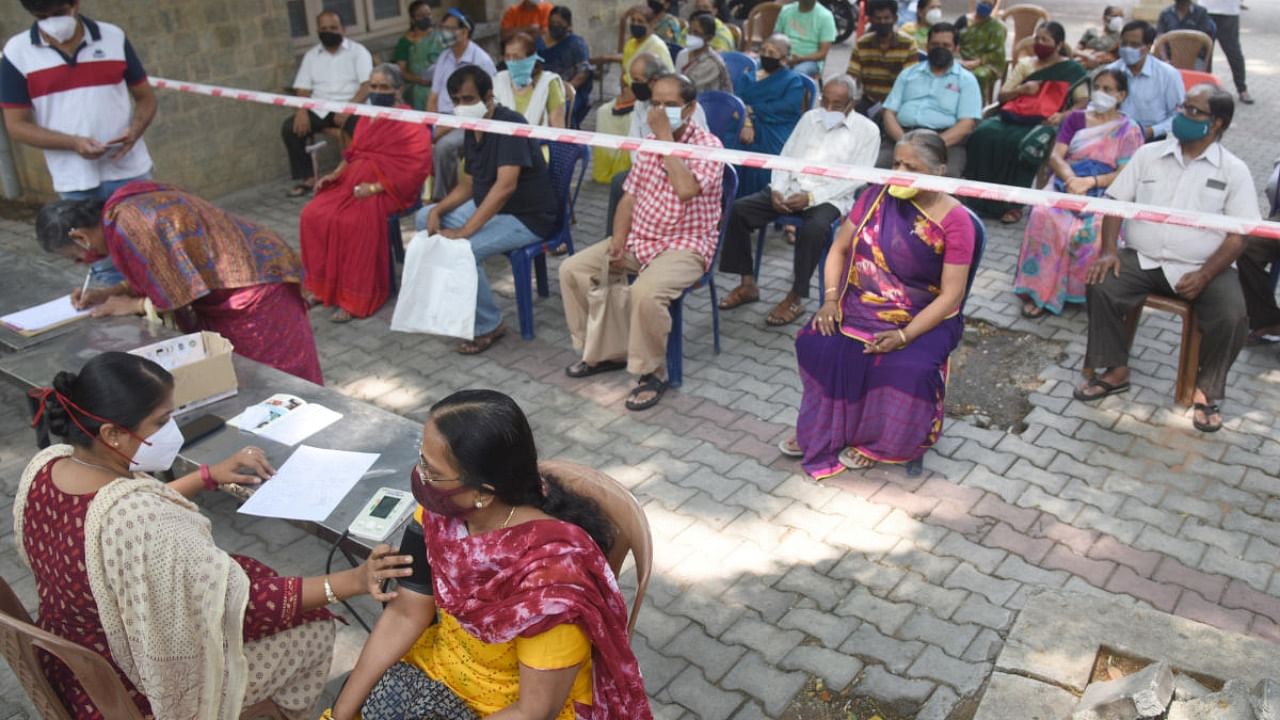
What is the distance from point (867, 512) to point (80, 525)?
284 cm

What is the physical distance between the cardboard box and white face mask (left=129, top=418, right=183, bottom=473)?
1.89ft

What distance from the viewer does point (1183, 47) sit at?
8492mm

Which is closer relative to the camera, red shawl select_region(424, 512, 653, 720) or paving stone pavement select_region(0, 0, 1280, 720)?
red shawl select_region(424, 512, 653, 720)

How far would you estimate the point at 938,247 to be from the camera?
4176 millimetres

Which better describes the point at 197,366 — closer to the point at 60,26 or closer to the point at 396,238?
the point at 60,26

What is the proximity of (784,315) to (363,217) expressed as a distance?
8.04 feet

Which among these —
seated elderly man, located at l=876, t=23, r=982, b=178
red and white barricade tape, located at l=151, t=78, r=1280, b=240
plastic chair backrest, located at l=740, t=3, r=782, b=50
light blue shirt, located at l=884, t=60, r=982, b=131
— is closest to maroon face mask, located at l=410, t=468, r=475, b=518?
red and white barricade tape, located at l=151, t=78, r=1280, b=240

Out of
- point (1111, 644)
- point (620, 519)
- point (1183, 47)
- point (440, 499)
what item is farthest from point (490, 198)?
point (1183, 47)

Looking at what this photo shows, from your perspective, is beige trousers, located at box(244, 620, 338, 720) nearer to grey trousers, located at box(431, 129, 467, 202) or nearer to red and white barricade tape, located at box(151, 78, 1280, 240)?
red and white barricade tape, located at box(151, 78, 1280, 240)

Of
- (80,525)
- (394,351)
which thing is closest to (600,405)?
(394,351)

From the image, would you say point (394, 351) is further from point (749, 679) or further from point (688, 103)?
point (749, 679)

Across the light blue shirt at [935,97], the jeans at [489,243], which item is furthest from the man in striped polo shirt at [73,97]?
the light blue shirt at [935,97]

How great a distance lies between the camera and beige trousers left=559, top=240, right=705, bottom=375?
4.91m

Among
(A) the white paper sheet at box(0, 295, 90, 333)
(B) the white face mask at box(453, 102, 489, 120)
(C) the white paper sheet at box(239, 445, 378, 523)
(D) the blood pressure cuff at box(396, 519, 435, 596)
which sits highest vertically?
(B) the white face mask at box(453, 102, 489, 120)
